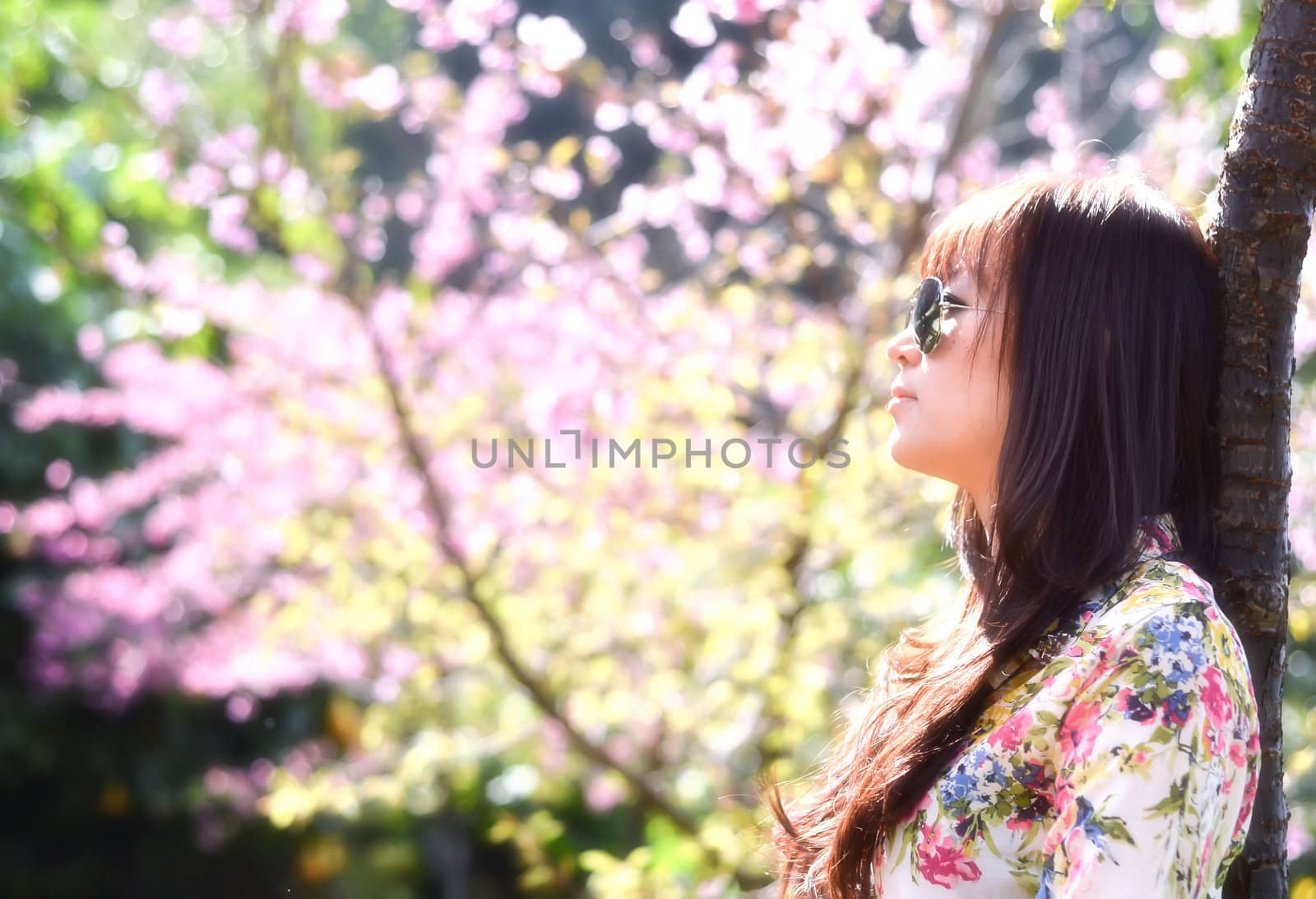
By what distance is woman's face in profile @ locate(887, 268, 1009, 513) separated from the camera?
104 centimetres

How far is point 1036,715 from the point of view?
0.89 metres

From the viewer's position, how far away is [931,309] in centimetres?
109

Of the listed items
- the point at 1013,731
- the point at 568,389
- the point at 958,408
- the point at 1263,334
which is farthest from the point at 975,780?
the point at 568,389

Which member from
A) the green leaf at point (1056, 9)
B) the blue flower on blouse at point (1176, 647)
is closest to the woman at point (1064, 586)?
the blue flower on blouse at point (1176, 647)

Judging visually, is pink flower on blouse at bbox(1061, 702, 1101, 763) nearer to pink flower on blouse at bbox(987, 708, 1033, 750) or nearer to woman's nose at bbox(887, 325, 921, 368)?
pink flower on blouse at bbox(987, 708, 1033, 750)

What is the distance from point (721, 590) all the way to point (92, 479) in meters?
3.29

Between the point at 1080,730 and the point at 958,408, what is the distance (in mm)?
324

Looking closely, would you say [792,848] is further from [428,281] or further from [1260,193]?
[428,281]

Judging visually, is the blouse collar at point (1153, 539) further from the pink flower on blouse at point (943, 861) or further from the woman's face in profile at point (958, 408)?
the pink flower on blouse at point (943, 861)

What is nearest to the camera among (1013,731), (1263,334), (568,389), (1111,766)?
(1111,766)

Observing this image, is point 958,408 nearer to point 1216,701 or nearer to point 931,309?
point 931,309

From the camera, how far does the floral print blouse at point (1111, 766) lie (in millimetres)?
768

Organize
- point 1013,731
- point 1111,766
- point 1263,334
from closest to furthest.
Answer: point 1111,766 < point 1013,731 < point 1263,334

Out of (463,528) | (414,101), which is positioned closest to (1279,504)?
(463,528)
